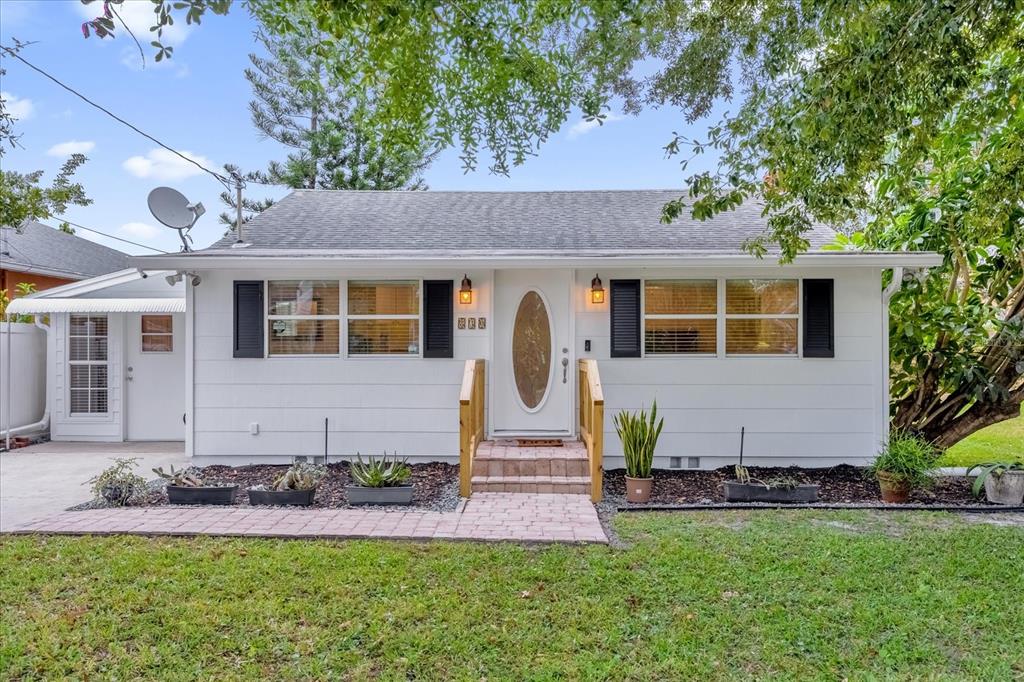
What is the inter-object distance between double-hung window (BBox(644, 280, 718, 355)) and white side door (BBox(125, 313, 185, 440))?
653cm

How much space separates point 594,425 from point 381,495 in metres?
2.06

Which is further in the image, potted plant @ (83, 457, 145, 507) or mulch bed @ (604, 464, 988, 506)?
mulch bed @ (604, 464, 988, 506)

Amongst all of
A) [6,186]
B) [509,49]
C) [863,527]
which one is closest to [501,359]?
[863,527]

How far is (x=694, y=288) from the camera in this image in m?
6.92

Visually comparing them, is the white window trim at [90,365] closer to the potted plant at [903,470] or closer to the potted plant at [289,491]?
the potted plant at [289,491]

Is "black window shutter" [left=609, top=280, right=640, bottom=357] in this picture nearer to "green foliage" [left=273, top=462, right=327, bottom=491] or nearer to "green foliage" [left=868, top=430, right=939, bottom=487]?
"green foliage" [left=868, top=430, right=939, bottom=487]


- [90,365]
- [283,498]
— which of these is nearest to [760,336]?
[283,498]

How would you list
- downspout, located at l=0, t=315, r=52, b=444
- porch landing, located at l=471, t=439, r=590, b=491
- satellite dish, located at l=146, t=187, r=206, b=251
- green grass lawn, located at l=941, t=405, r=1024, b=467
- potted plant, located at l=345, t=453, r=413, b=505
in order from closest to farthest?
potted plant, located at l=345, t=453, r=413, b=505, porch landing, located at l=471, t=439, r=590, b=491, satellite dish, located at l=146, t=187, r=206, b=251, green grass lawn, located at l=941, t=405, r=1024, b=467, downspout, located at l=0, t=315, r=52, b=444

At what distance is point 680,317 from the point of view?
6.91 meters

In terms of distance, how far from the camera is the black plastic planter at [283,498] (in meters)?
5.54

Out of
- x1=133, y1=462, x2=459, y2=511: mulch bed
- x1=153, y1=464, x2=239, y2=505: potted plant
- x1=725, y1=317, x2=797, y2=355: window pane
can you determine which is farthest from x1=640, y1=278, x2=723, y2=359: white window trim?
x1=153, y1=464, x2=239, y2=505: potted plant

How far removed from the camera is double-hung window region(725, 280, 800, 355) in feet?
22.6

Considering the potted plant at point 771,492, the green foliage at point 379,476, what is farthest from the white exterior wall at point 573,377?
the green foliage at point 379,476

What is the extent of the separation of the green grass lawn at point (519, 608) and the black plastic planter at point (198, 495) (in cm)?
122
